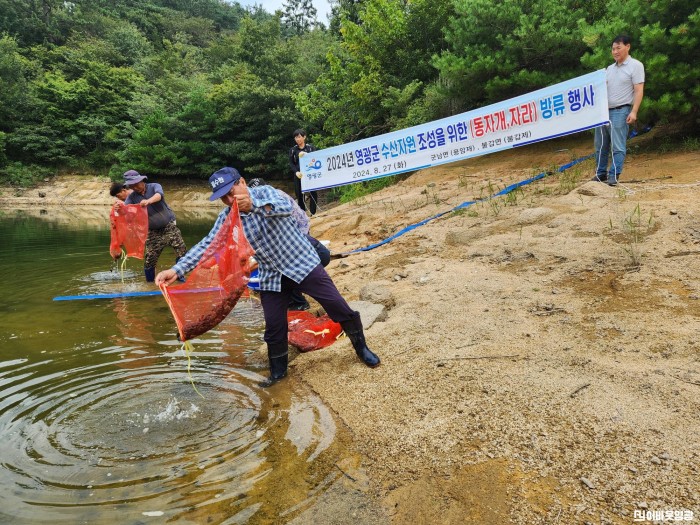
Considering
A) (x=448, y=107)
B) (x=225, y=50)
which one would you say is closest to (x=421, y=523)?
(x=448, y=107)

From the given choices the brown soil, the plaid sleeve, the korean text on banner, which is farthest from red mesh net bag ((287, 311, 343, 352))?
the korean text on banner

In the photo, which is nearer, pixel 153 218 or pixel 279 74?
pixel 153 218

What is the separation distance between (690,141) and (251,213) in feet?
27.5

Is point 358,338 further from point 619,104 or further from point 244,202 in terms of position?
point 619,104

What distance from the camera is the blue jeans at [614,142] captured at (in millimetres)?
6512

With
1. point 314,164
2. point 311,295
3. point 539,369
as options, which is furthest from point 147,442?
point 314,164

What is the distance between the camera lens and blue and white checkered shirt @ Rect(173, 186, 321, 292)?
3713 mm

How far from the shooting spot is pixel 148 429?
3385 millimetres

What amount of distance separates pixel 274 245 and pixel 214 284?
0.74 metres

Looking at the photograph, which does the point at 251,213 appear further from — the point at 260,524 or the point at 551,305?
the point at 551,305

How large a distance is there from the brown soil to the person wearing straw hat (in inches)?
121

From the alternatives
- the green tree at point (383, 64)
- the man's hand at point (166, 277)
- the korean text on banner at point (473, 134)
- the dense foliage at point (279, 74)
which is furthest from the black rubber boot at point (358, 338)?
the green tree at point (383, 64)

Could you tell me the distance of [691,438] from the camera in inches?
92.4

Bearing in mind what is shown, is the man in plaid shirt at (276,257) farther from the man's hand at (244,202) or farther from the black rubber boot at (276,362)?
the black rubber boot at (276,362)
